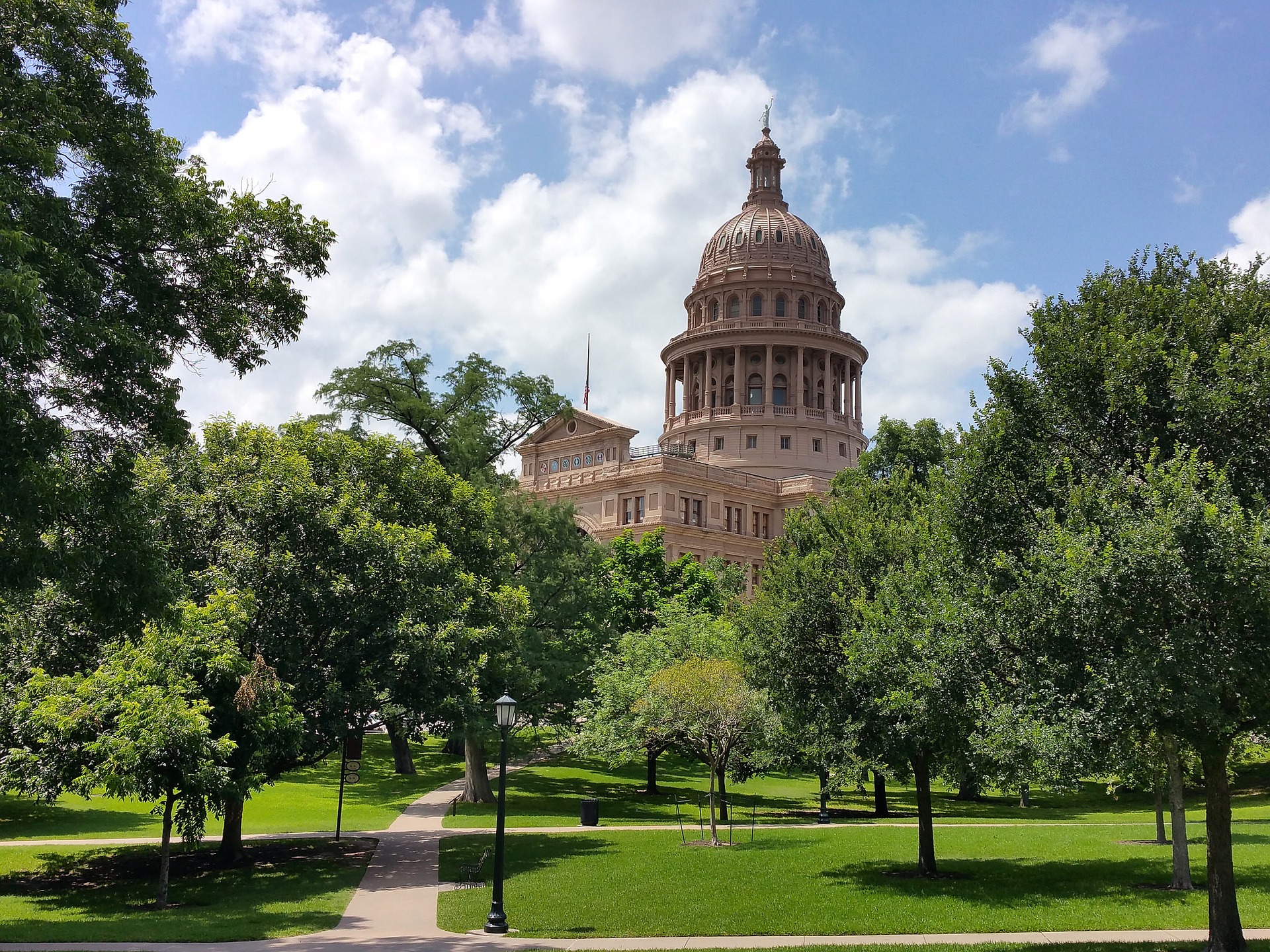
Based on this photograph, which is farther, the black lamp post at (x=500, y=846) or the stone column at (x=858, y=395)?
the stone column at (x=858, y=395)

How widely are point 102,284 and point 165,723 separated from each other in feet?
29.6

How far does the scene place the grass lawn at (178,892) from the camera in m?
18.4

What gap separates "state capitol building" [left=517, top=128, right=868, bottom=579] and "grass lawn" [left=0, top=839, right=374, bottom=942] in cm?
5175

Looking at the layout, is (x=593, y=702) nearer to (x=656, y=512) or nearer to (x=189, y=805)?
(x=189, y=805)

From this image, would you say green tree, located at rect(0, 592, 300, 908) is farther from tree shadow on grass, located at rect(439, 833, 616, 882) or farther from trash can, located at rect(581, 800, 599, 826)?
trash can, located at rect(581, 800, 599, 826)

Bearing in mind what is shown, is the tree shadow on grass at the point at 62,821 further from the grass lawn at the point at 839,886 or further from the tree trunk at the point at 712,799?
the tree trunk at the point at 712,799

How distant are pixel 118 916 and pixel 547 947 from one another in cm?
894

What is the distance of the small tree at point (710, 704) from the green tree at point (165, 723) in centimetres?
1140

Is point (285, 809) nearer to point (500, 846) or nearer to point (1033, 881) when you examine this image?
point (500, 846)

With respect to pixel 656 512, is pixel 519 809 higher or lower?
lower

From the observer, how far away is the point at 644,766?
52906mm

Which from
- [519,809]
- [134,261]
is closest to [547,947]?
[134,261]

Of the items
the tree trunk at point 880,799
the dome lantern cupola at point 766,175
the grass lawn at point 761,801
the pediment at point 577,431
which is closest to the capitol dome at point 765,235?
the dome lantern cupola at point 766,175

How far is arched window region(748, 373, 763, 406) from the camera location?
3841 inches
